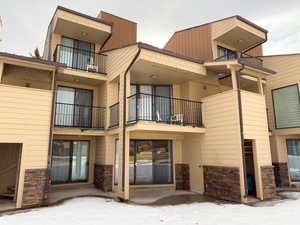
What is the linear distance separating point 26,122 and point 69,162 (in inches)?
146

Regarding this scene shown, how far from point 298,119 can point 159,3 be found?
12.1 metres

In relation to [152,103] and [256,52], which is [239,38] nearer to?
[256,52]

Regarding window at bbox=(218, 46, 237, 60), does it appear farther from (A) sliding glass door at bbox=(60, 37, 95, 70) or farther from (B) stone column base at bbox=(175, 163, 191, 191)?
(A) sliding glass door at bbox=(60, 37, 95, 70)

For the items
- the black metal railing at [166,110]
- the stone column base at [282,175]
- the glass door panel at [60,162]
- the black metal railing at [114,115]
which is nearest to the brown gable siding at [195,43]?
the black metal railing at [166,110]

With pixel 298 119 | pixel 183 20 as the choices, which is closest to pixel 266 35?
pixel 298 119

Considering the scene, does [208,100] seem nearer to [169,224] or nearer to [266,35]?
[169,224]

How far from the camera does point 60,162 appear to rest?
378 inches

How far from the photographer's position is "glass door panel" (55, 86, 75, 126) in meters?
9.59

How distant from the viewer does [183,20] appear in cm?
1919

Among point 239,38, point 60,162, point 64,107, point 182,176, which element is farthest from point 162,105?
point 239,38

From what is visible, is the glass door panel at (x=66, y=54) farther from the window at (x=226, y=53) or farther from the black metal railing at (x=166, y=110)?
the window at (x=226, y=53)

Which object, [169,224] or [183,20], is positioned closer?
[169,224]

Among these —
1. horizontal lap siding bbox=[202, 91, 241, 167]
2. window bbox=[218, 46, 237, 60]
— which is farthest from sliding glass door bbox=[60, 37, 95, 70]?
window bbox=[218, 46, 237, 60]

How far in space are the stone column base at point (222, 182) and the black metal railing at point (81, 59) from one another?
284 inches
